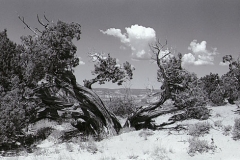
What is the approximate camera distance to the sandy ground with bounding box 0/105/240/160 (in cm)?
799

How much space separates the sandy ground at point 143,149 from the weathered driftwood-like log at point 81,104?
0.95 meters

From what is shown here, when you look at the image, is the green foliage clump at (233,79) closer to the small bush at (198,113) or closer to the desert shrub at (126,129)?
the small bush at (198,113)

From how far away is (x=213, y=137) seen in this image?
30.1ft

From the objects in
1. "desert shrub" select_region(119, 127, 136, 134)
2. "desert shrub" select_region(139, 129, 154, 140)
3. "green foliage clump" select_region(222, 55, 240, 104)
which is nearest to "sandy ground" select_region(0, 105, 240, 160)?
"desert shrub" select_region(139, 129, 154, 140)

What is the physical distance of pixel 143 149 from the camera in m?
8.86

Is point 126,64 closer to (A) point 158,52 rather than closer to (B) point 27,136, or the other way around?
(A) point 158,52

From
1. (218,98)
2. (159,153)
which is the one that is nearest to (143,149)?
(159,153)

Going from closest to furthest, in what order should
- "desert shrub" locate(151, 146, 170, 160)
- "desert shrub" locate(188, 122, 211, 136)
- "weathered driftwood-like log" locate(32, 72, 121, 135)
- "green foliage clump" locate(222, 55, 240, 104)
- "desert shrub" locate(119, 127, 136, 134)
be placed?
"desert shrub" locate(151, 146, 170, 160)
"desert shrub" locate(188, 122, 211, 136)
"weathered driftwood-like log" locate(32, 72, 121, 135)
"desert shrub" locate(119, 127, 136, 134)
"green foliage clump" locate(222, 55, 240, 104)

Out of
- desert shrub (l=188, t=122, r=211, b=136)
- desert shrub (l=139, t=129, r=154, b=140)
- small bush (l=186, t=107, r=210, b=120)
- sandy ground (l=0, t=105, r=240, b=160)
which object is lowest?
sandy ground (l=0, t=105, r=240, b=160)

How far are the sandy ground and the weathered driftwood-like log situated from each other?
95cm

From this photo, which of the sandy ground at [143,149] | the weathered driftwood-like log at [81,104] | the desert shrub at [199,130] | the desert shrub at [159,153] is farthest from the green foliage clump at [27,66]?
the desert shrub at [199,130]

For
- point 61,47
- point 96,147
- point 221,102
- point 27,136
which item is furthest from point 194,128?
point 221,102

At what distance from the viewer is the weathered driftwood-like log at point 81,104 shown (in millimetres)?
10547

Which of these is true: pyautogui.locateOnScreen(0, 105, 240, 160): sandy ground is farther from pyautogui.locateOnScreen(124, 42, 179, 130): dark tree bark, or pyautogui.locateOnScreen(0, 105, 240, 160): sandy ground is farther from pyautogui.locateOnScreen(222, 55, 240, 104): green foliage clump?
pyautogui.locateOnScreen(222, 55, 240, 104): green foliage clump
